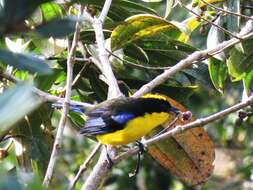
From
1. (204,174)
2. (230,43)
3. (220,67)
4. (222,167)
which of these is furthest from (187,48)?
(222,167)

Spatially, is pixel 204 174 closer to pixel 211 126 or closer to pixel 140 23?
pixel 140 23

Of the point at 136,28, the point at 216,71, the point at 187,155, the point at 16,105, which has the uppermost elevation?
the point at 16,105

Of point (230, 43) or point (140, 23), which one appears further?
point (140, 23)

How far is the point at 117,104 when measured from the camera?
234 centimetres

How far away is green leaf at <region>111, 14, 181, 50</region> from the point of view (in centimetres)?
228

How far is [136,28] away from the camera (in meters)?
2.30

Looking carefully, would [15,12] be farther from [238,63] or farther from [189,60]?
[238,63]

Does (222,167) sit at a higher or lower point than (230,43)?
lower

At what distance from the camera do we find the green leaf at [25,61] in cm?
65

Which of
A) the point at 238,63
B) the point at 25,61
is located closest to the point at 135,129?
the point at 238,63

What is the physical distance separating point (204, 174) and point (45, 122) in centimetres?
67

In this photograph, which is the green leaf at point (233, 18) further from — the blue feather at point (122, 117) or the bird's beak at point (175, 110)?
the blue feather at point (122, 117)

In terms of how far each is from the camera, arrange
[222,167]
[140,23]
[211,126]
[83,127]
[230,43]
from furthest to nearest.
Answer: [222,167] → [211,126] → [83,127] → [140,23] → [230,43]

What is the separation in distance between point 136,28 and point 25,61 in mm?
1646
